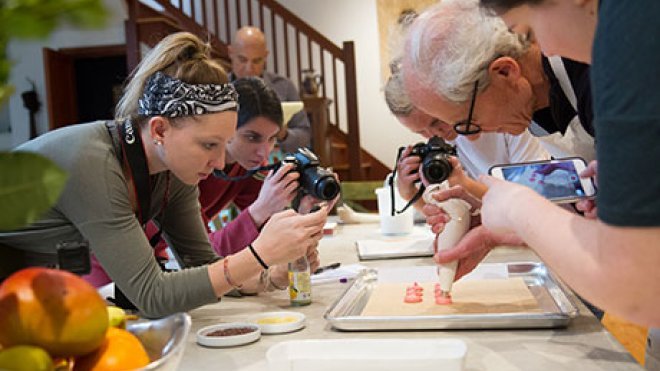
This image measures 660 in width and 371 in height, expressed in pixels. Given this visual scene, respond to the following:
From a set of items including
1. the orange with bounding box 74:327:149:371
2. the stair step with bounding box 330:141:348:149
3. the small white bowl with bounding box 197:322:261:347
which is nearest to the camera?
the orange with bounding box 74:327:149:371

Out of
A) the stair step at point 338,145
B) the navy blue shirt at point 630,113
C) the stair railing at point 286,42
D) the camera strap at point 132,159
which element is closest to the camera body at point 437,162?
the camera strap at point 132,159

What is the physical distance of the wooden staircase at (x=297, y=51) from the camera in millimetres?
5977

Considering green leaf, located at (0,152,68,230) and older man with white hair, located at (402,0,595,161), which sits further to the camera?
older man with white hair, located at (402,0,595,161)

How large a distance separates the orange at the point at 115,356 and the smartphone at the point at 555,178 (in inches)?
36.3

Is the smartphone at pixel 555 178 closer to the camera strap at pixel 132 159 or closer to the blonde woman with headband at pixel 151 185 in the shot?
the blonde woman with headband at pixel 151 185

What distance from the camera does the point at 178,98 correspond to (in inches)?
56.1

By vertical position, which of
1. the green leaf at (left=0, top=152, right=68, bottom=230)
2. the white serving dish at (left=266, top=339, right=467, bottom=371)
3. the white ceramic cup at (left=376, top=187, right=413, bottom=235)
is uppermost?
the green leaf at (left=0, top=152, right=68, bottom=230)

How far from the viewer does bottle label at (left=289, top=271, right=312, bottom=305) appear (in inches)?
55.0

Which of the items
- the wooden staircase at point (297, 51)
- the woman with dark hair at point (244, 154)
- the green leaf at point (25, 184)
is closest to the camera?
the green leaf at point (25, 184)

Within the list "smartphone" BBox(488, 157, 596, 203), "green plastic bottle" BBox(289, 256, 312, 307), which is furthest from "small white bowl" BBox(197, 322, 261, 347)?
"smartphone" BBox(488, 157, 596, 203)

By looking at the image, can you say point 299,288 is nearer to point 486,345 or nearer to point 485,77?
point 486,345

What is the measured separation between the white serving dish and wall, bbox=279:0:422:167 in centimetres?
602

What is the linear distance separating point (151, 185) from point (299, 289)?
41 cm

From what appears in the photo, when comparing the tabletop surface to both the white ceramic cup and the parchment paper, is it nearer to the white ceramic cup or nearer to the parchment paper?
the parchment paper
